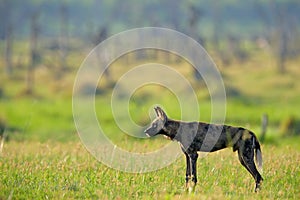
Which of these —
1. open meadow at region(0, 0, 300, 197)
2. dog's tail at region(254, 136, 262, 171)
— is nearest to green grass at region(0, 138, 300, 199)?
open meadow at region(0, 0, 300, 197)

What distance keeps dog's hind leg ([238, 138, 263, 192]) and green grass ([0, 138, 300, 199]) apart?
0.27 m

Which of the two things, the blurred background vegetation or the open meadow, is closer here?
the open meadow

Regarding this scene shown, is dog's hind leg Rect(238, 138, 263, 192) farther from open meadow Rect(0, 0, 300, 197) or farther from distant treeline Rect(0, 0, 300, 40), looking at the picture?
distant treeline Rect(0, 0, 300, 40)

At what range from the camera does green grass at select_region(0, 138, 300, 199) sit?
10961 millimetres

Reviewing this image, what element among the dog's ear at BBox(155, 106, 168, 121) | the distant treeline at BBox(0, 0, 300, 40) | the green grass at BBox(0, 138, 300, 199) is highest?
the distant treeline at BBox(0, 0, 300, 40)

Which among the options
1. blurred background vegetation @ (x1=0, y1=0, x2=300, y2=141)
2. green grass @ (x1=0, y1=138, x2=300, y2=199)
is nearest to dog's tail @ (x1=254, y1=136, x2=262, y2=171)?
green grass @ (x1=0, y1=138, x2=300, y2=199)

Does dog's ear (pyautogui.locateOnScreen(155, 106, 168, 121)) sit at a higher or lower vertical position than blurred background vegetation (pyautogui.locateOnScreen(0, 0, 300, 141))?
lower

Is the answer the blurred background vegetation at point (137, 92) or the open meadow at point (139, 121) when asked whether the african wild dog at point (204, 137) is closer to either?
the open meadow at point (139, 121)

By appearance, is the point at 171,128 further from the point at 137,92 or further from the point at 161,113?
the point at 137,92

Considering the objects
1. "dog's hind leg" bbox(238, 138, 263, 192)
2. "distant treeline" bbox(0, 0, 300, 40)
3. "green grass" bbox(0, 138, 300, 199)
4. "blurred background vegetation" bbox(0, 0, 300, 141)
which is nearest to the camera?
"green grass" bbox(0, 138, 300, 199)

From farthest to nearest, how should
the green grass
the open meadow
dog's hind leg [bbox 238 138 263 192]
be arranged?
1. the open meadow
2. dog's hind leg [bbox 238 138 263 192]
3. the green grass

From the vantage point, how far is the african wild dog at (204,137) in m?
11.5

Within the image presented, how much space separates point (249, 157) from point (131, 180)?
238cm

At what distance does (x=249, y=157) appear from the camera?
11.5 m
